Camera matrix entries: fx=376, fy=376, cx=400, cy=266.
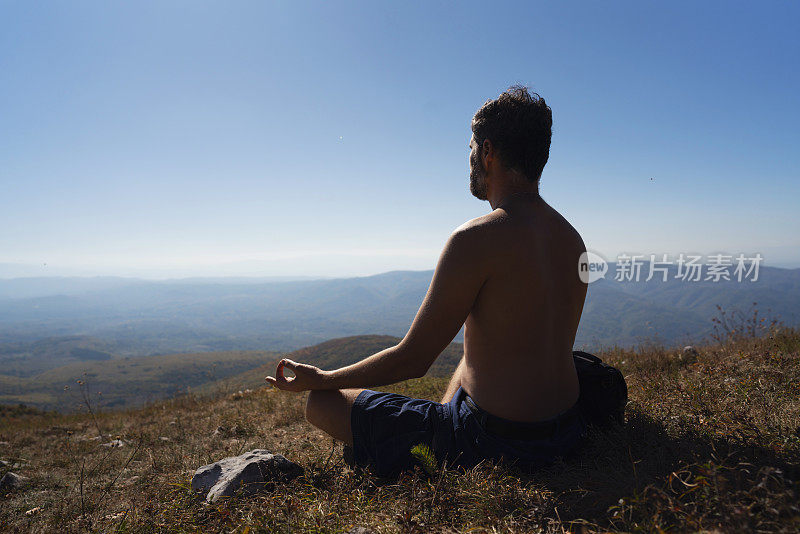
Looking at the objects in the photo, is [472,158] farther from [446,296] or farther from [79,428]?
[79,428]

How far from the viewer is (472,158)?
2975 millimetres

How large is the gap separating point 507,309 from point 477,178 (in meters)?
1.13

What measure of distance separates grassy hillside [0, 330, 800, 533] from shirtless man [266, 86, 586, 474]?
23 cm

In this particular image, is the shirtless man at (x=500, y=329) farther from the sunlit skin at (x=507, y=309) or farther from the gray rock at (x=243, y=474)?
the gray rock at (x=243, y=474)

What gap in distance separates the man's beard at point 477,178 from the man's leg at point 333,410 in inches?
75.0

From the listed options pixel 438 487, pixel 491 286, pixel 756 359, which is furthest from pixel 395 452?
pixel 756 359

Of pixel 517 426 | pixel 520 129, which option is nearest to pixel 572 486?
pixel 517 426

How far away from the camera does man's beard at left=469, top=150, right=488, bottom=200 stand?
2.88 meters

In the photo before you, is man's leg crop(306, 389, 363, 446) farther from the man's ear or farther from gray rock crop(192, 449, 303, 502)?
the man's ear

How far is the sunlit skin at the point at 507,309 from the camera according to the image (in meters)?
2.36

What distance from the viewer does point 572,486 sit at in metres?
2.29

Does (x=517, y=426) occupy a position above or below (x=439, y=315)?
below

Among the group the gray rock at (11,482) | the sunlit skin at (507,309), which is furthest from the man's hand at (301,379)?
the gray rock at (11,482)

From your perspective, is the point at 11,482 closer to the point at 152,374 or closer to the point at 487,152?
the point at 487,152
